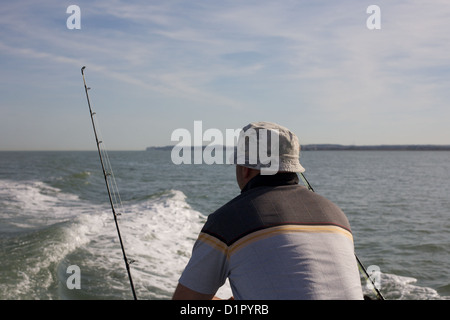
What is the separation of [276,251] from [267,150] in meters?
0.52

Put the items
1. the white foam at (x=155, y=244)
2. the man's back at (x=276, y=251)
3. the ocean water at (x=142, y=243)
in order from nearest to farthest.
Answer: the man's back at (x=276, y=251) → the ocean water at (x=142, y=243) → the white foam at (x=155, y=244)

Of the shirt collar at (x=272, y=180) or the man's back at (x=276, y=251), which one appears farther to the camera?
the shirt collar at (x=272, y=180)

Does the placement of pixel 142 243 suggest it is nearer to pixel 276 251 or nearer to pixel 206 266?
pixel 206 266

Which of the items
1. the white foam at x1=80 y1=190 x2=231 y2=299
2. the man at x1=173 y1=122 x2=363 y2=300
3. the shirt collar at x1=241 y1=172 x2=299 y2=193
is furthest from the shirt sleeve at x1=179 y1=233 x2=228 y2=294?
the white foam at x1=80 y1=190 x2=231 y2=299

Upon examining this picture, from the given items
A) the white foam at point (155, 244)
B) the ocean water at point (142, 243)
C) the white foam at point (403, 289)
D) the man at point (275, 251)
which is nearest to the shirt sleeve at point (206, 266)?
the man at point (275, 251)

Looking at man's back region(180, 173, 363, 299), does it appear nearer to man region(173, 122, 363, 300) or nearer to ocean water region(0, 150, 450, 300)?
man region(173, 122, 363, 300)

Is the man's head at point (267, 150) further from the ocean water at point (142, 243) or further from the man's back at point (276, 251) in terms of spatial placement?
the ocean water at point (142, 243)

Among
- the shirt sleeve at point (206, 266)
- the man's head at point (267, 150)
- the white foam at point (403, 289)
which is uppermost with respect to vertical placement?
the man's head at point (267, 150)

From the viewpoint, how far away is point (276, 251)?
62.6 inches

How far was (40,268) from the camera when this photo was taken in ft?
26.2

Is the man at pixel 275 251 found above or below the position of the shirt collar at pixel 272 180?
below

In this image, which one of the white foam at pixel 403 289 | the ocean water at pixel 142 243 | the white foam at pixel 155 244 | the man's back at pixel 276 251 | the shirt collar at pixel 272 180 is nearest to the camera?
the man's back at pixel 276 251

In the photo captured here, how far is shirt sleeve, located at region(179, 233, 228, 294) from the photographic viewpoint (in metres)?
1.66

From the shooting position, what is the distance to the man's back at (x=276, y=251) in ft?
5.22
